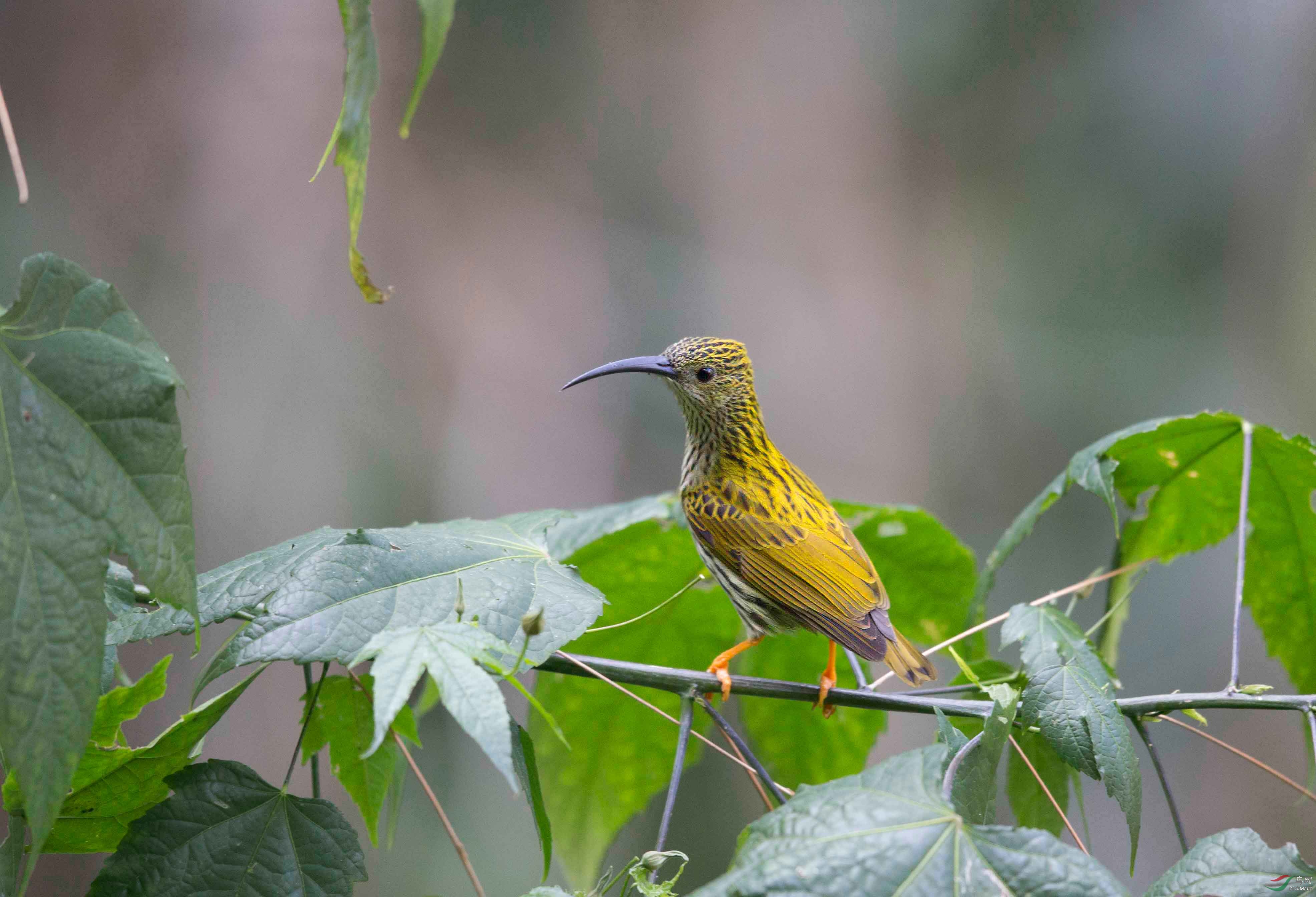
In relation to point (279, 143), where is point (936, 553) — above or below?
below

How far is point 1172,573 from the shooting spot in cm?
602

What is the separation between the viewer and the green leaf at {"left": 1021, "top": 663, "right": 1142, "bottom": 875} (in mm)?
1597

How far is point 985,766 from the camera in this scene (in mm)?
1487

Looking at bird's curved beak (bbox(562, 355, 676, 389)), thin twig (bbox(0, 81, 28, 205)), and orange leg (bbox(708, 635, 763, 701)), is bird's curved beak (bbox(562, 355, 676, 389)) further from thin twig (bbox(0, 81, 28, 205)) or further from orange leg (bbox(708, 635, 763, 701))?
thin twig (bbox(0, 81, 28, 205))

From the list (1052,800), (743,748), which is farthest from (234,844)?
(1052,800)

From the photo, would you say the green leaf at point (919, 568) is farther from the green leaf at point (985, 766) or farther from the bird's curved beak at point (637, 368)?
the green leaf at point (985, 766)

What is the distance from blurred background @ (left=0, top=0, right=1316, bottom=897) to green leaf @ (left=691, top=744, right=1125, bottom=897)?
442 centimetres

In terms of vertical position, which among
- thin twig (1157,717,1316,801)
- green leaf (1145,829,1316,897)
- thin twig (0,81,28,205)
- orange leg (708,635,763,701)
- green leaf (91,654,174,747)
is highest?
thin twig (0,81,28,205)

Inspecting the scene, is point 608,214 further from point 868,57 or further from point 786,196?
point 868,57

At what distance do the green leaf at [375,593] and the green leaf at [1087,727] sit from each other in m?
0.84

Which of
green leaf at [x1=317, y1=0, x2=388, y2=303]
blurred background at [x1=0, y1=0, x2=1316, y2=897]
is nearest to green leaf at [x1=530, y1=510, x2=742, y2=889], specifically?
green leaf at [x1=317, y1=0, x2=388, y2=303]

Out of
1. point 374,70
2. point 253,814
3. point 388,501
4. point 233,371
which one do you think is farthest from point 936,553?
point 233,371

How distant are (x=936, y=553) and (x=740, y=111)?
5.14m

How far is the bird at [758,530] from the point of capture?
235 cm
